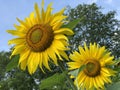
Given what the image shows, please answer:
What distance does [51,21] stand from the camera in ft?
6.54

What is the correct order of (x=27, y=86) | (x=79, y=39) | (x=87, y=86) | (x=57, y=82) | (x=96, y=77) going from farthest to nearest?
(x=79, y=39)
(x=27, y=86)
(x=96, y=77)
(x=87, y=86)
(x=57, y=82)

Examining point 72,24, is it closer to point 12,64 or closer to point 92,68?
point 12,64

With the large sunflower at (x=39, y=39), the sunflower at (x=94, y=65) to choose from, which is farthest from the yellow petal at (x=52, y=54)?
the sunflower at (x=94, y=65)

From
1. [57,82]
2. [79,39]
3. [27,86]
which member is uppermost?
[79,39]

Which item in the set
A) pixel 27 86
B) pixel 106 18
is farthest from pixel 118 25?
pixel 27 86

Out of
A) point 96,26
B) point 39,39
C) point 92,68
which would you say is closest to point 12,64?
point 39,39

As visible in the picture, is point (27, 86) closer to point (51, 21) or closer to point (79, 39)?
point (79, 39)

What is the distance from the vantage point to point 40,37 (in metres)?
1.99

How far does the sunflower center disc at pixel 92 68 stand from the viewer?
286cm

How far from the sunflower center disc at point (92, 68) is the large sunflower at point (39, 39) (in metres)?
0.84

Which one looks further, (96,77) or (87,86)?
(96,77)

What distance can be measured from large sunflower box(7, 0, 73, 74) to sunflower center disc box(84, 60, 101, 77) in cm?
84

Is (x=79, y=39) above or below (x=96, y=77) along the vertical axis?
above

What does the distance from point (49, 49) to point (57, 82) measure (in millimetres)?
165
